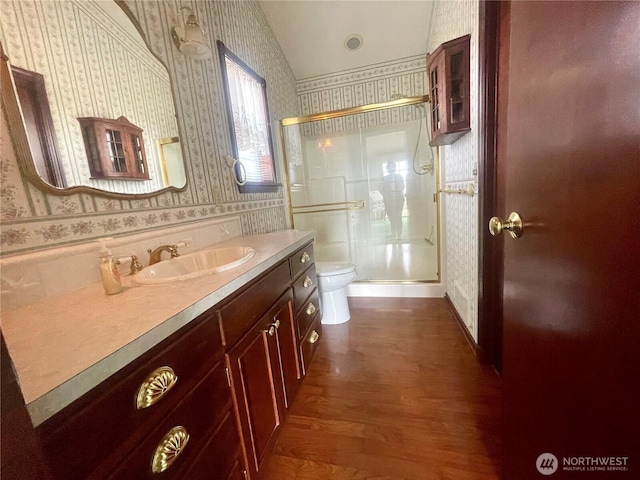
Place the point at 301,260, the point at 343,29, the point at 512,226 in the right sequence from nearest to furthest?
1. the point at 512,226
2. the point at 301,260
3. the point at 343,29

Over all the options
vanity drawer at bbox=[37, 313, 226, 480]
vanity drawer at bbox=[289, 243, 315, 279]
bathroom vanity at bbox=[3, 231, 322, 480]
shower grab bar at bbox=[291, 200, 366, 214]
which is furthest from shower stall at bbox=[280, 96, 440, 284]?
vanity drawer at bbox=[37, 313, 226, 480]

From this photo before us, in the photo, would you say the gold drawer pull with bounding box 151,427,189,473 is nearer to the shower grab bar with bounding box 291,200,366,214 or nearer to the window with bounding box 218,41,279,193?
the window with bounding box 218,41,279,193

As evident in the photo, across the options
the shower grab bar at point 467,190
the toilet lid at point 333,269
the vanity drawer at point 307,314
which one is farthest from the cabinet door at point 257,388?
the shower grab bar at point 467,190

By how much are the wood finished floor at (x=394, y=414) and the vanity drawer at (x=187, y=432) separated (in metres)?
0.47

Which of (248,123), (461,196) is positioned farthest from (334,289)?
(248,123)

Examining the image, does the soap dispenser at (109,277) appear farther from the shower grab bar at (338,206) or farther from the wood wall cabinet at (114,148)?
the shower grab bar at (338,206)

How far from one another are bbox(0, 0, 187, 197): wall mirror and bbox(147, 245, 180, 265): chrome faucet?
0.79 feet

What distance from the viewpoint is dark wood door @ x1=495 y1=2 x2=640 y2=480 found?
39 centimetres

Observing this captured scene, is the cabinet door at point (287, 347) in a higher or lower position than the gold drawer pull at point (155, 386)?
lower

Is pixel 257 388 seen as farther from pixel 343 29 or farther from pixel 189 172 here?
pixel 343 29

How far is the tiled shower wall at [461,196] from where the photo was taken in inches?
57.1

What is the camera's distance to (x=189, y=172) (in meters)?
1.40

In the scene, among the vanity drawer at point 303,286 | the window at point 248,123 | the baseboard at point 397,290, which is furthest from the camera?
the baseboard at point 397,290

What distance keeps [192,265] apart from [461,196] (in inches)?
67.4
